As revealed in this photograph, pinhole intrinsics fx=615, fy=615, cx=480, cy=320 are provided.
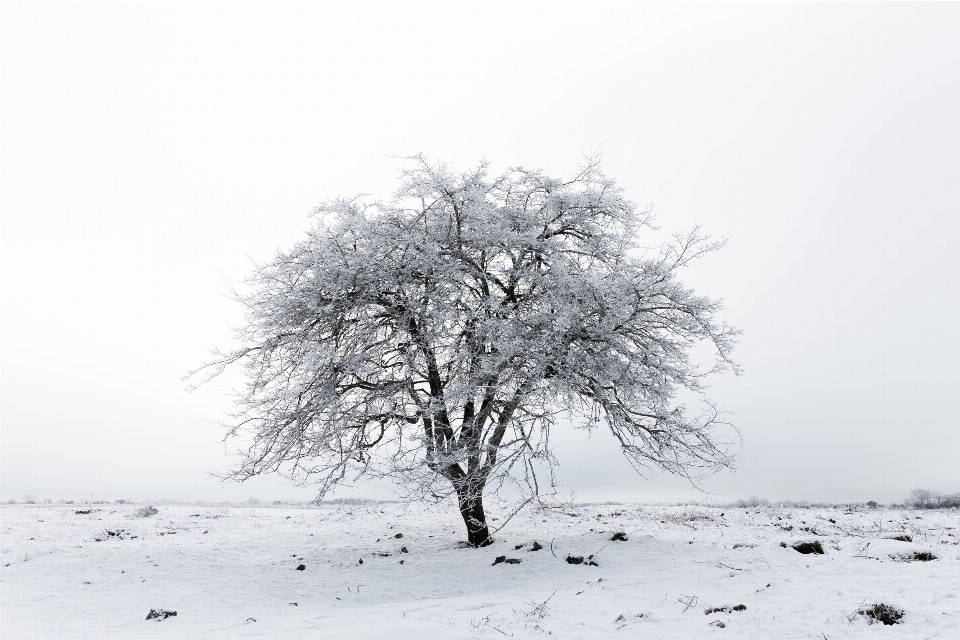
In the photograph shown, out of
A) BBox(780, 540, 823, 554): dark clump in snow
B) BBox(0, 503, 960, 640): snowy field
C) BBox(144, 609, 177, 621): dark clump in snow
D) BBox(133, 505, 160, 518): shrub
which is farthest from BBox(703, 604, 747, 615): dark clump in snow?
BBox(133, 505, 160, 518): shrub

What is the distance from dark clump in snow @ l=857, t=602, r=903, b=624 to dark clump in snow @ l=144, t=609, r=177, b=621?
36.2ft

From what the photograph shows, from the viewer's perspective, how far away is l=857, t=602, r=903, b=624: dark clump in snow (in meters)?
8.22

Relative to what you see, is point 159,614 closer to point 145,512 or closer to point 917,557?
point 145,512

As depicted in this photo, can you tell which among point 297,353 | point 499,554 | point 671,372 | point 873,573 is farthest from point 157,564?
point 873,573

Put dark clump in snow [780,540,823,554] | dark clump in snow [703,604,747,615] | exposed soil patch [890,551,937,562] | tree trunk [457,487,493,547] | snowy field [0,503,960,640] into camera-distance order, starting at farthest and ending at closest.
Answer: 1. tree trunk [457,487,493,547]
2. dark clump in snow [780,540,823,554]
3. exposed soil patch [890,551,937,562]
4. dark clump in snow [703,604,747,615]
5. snowy field [0,503,960,640]

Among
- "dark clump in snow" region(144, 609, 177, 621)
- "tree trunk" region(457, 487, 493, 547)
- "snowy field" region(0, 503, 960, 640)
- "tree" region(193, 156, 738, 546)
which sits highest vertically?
"tree" region(193, 156, 738, 546)

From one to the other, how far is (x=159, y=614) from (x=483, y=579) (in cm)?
584

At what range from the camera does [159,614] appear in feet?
35.6

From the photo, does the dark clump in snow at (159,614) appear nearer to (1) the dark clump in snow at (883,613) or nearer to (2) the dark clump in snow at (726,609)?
(2) the dark clump in snow at (726,609)

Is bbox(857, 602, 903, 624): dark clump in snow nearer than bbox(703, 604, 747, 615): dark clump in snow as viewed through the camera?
Yes

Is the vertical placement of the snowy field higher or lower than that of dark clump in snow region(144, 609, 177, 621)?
higher

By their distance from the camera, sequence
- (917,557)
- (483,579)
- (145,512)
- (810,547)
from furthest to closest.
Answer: (145,512) < (810,547) < (483,579) < (917,557)

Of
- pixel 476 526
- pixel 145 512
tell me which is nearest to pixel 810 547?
pixel 476 526

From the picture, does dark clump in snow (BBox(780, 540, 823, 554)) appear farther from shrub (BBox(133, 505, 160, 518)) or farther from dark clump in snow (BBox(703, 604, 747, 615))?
shrub (BBox(133, 505, 160, 518))
